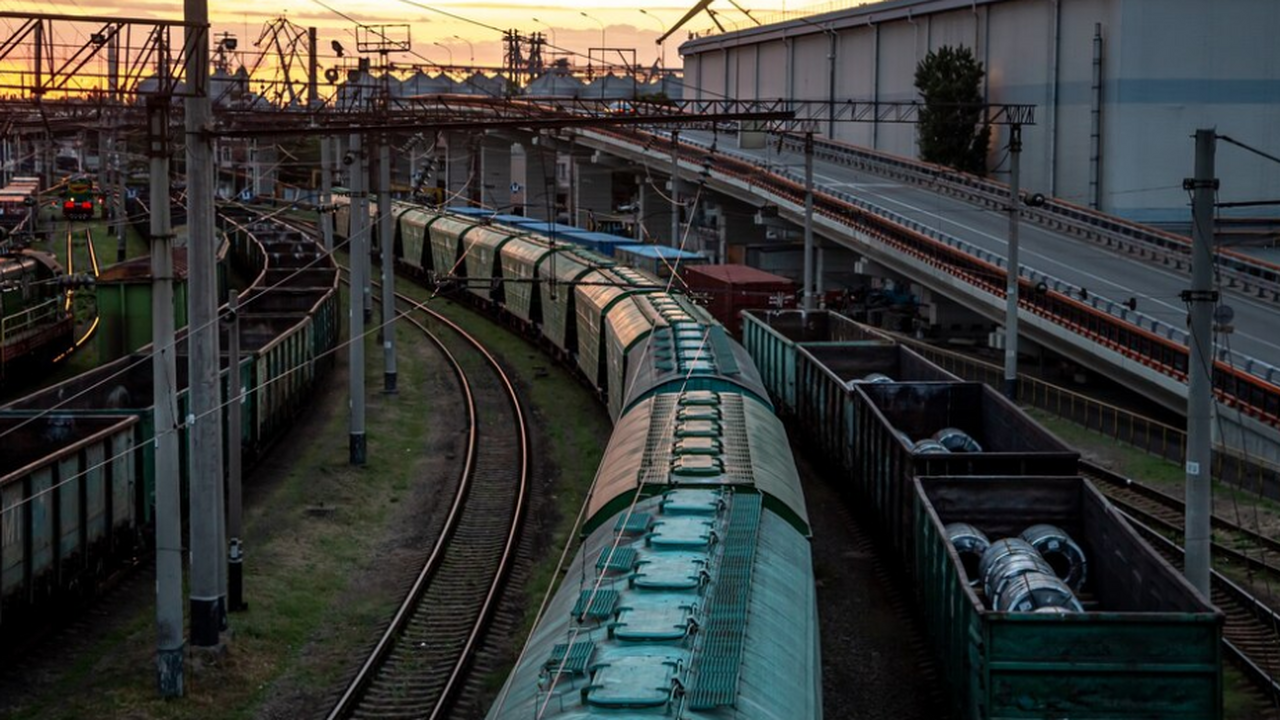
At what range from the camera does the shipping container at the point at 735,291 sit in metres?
46.5

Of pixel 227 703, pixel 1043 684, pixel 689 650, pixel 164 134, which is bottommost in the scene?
pixel 227 703

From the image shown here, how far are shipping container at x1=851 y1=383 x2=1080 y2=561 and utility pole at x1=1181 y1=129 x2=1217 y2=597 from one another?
6.22 feet

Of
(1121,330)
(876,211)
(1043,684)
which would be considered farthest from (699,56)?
(1043,684)

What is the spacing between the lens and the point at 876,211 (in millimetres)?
61625

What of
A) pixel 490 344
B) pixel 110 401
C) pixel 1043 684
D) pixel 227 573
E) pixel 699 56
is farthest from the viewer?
pixel 699 56

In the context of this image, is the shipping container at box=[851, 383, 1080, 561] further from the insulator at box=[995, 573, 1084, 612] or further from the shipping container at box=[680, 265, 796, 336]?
the shipping container at box=[680, 265, 796, 336]

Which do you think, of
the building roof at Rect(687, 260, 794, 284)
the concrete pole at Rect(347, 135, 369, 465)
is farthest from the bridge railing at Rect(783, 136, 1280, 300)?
the concrete pole at Rect(347, 135, 369, 465)

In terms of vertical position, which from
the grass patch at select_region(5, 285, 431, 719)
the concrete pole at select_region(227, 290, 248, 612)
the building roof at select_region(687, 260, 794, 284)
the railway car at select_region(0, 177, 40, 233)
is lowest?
the grass patch at select_region(5, 285, 431, 719)

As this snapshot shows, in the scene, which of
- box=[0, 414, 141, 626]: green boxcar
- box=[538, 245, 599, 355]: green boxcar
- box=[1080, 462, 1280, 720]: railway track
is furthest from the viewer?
box=[538, 245, 599, 355]: green boxcar

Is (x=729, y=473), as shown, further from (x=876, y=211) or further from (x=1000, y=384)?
(x=876, y=211)

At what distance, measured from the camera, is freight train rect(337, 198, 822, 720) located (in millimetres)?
9812

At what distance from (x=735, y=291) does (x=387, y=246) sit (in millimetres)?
14727

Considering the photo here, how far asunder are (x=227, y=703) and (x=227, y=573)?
383cm

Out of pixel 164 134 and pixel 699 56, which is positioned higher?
pixel 699 56
